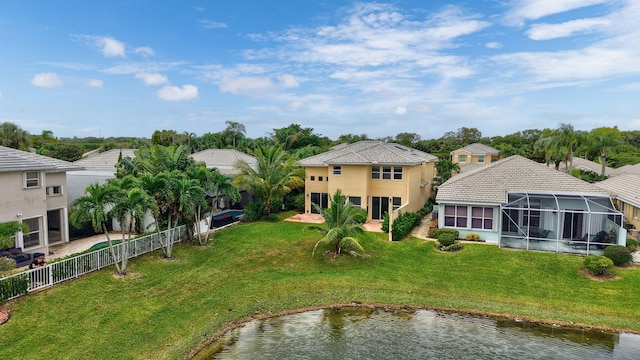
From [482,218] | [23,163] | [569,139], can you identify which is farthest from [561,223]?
[23,163]

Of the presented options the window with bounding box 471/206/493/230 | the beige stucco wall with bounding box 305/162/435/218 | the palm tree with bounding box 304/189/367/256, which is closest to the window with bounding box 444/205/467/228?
the window with bounding box 471/206/493/230

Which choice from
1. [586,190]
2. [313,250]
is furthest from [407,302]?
[586,190]

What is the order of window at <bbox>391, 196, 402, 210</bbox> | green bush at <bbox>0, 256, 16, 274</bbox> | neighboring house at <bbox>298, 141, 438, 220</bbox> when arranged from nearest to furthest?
green bush at <bbox>0, 256, 16, 274</bbox> < neighboring house at <bbox>298, 141, 438, 220</bbox> < window at <bbox>391, 196, 402, 210</bbox>

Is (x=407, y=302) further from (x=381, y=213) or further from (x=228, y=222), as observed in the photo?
(x=228, y=222)

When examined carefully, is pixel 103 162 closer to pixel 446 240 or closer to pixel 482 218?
pixel 446 240

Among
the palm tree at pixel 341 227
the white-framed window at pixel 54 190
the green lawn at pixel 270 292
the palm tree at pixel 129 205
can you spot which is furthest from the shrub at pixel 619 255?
the white-framed window at pixel 54 190

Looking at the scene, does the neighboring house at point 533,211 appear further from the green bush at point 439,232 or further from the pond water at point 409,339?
the pond water at point 409,339

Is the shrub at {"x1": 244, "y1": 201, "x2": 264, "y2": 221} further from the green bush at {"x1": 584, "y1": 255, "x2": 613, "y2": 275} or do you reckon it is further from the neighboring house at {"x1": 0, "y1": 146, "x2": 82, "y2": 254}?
the green bush at {"x1": 584, "y1": 255, "x2": 613, "y2": 275}
